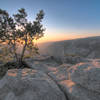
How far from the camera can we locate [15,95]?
4520mm

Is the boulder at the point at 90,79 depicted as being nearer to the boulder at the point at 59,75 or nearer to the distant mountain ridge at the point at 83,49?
the boulder at the point at 59,75

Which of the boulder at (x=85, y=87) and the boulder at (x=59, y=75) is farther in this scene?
the boulder at (x=59, y=75)

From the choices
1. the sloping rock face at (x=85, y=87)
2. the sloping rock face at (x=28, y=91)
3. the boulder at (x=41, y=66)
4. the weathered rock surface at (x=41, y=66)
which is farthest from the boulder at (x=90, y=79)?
the boulder at (x=41, y=66)

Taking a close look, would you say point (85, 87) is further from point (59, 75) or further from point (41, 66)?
point (41, 66)

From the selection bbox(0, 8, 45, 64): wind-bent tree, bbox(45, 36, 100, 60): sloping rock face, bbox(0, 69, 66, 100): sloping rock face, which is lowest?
bbox(45, 36, 100, 60): sloping rock face

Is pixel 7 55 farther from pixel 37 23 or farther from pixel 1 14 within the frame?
pixel 37 23

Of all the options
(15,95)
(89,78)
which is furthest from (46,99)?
(89,78)

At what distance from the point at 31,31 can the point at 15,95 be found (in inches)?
557

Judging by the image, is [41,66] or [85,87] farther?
[41,66]

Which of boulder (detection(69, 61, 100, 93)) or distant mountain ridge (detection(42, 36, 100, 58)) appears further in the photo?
distant mountain ridge (detection(42, 36, 100, 58))

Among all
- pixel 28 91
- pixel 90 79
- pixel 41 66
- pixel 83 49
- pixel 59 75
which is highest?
pixel 90 79

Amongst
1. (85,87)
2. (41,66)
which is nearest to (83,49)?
(41,66)

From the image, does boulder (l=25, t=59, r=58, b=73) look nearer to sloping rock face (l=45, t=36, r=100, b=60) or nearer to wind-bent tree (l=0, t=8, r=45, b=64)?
wind-bent tree (l=0, t=8, r=45, b=64)

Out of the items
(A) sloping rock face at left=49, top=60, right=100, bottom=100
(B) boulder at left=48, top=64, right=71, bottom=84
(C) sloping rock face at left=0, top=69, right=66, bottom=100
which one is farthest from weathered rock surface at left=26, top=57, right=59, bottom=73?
(A) sloping rock face at left=49, top=60, right=100, bottom=100
